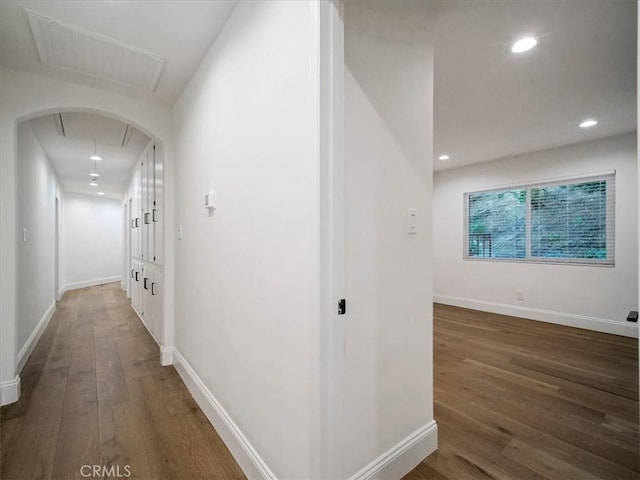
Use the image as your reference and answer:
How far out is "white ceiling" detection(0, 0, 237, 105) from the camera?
163 cm

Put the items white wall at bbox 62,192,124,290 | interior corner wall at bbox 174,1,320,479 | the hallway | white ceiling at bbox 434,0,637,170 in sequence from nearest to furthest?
1. interior corner wall at bbox 174,1,320,479
2. the hallway
3. white ceiling at bbox 434,0,637,170
4. white wall at bbox 62,192,124,290

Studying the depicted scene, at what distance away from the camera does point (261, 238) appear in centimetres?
140

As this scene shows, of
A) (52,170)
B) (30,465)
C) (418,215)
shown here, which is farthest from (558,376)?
(52,170)

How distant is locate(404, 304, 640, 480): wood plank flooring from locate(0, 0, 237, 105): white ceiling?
2.83 m

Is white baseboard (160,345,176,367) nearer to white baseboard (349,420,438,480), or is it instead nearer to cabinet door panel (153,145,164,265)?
cabinet door panel (153,145,164,265)

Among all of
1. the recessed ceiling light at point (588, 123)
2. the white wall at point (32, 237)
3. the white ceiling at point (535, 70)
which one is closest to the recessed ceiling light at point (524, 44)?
the white ceiling at point (535, 70)

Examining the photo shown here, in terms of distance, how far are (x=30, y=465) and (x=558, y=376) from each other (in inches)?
153

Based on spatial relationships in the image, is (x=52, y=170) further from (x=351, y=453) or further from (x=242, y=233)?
(x=351, y=453)

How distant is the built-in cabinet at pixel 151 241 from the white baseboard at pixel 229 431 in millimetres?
1017

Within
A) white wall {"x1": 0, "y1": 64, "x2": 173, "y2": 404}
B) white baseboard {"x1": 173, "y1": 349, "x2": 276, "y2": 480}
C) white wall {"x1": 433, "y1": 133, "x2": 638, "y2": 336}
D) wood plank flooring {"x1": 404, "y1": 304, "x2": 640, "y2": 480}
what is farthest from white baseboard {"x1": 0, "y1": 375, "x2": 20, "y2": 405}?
white wall {"x1": 433, "y1": 133, "x2": 638, "y2": 336}

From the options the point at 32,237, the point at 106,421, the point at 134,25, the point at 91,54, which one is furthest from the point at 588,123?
the point at 32,237

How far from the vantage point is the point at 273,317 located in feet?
4.30

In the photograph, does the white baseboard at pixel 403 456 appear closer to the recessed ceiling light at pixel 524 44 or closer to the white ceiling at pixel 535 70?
the white ceiling at pixel 535 70

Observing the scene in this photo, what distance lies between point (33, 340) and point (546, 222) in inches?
271
